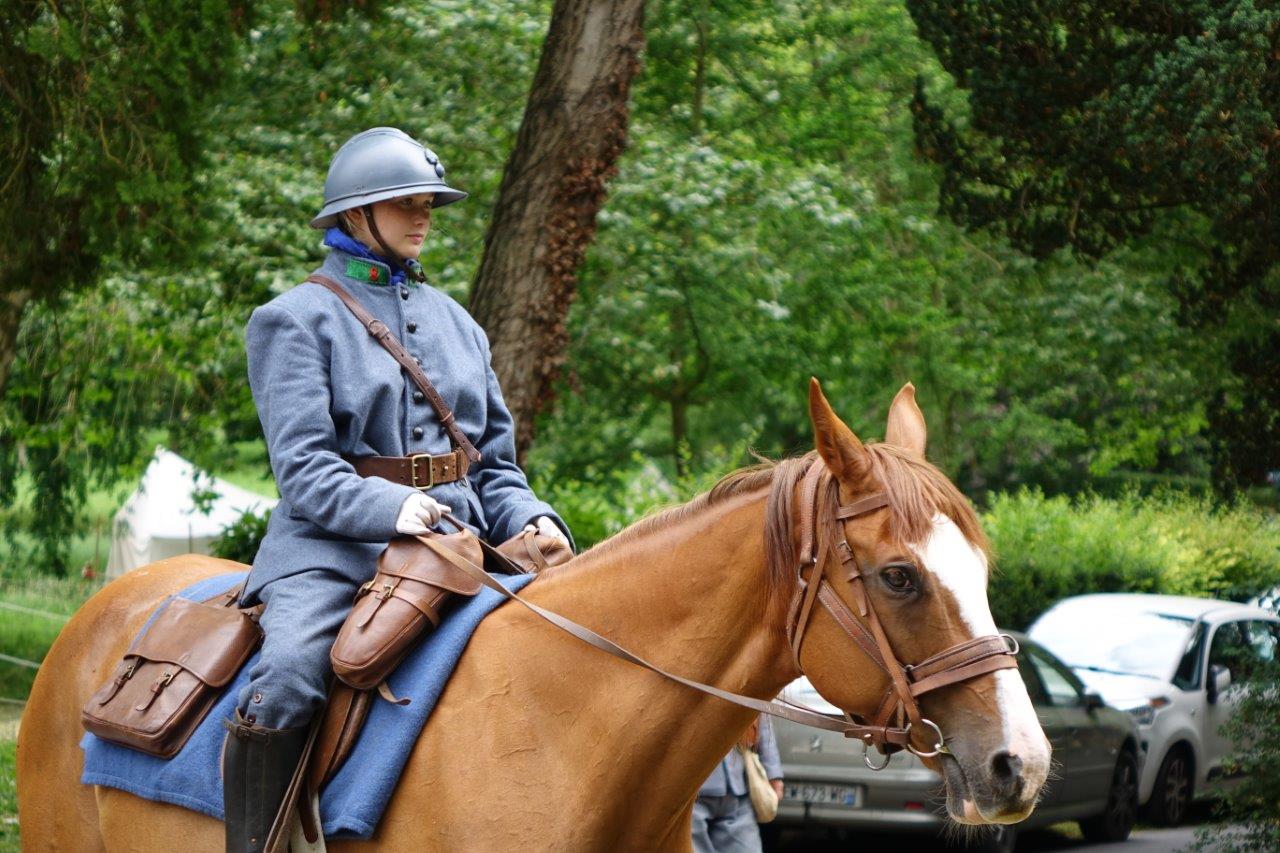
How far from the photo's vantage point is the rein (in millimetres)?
3129

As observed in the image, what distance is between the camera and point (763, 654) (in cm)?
351

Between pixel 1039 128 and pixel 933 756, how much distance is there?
746 cm

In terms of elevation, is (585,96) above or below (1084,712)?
above

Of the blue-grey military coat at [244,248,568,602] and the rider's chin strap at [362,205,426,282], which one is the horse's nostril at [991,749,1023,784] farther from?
the rider's chin strap at [362,205,426,282]

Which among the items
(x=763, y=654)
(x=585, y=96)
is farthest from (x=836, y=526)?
(x=585, y=96)

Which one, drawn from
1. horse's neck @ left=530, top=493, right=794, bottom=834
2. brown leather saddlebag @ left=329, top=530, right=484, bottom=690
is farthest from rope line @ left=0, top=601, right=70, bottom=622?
horse's neck @ left=530, top=493, right=794, bottom=834

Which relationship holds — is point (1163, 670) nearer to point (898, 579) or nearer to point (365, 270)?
point (365, 270)

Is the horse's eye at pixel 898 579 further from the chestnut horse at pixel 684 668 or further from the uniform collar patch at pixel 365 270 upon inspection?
the uniform collar patch at pixel 365 270

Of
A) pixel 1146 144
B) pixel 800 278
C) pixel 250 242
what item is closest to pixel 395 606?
pixel 1146 144

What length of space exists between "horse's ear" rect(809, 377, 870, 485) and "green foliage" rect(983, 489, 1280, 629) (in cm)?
1519

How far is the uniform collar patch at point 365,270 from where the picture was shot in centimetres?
426

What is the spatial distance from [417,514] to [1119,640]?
1240cm

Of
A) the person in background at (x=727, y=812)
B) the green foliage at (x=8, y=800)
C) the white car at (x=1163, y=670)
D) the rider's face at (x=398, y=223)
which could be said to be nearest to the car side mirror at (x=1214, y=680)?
the white car at (x=1163, y=670)

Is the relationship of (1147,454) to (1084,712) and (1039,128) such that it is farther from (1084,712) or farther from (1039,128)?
(1039,128)
